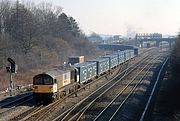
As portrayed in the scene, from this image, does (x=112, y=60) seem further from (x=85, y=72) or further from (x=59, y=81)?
(x=59, y=81)

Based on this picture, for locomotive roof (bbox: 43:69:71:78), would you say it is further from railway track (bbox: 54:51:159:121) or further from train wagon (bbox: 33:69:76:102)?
railway track (bbox: 54:51:159:121)

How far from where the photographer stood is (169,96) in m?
30.8

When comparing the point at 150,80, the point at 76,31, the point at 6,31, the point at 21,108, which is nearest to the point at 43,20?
the point at 76,31

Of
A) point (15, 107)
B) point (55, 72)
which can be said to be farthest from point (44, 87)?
point (15, 107)

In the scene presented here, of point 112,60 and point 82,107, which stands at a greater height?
point 112,60

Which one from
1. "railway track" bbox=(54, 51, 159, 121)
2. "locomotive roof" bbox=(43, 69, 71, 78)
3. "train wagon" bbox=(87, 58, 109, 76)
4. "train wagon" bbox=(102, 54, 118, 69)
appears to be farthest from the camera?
"train wagon" bbox=(102, 54, 118, 69)

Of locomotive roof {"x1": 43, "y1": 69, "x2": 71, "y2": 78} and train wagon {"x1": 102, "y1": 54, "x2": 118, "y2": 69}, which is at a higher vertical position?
locomotive roof {"x1": 43, "y1": 69, "x2": 71, "y2": 78}

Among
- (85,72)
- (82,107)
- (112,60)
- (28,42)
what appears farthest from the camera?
(28,42)

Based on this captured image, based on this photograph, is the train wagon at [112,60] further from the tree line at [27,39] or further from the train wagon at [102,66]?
the tree line at [27,39]

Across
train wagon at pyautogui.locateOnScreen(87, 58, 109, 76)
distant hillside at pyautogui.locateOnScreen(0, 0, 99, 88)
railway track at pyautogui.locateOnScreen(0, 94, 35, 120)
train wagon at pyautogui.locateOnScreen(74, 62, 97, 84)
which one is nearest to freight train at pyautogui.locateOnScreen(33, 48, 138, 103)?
train wagon at pyautogui.locateOnScreen(74, 62, 97, 84)

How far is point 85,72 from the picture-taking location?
3731 cm

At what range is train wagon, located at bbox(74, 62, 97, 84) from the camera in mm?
34634

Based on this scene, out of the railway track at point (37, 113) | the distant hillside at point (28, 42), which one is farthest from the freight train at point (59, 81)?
the distant hillside at point (28, 42)

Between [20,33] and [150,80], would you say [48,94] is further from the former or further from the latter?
[20,33]
